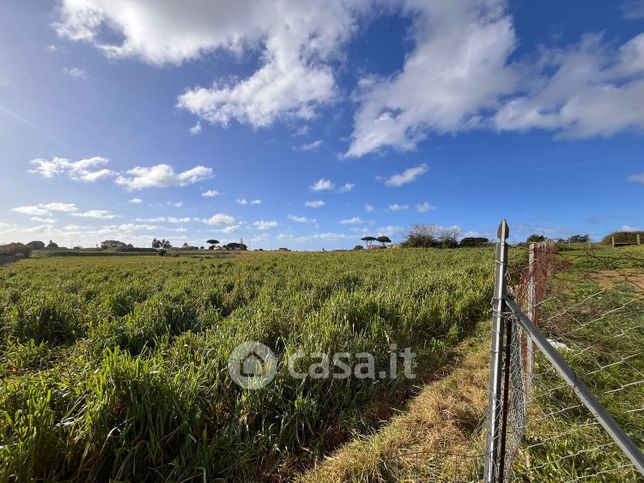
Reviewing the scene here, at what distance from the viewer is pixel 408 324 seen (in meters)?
5.48

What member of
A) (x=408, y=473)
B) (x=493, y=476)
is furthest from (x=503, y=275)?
(x=408, y=473)

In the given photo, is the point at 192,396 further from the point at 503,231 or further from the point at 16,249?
the point at 16,249

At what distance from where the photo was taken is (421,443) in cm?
281

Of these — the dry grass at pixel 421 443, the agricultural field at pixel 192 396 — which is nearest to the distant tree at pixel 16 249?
the agricultural field at pixel 192 396

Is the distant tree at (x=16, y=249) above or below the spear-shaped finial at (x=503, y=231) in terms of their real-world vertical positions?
above

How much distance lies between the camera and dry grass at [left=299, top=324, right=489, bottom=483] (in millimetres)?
2508

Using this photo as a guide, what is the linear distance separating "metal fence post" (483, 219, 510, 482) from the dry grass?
35.9 inches

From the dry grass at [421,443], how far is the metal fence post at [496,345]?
912 millimetres

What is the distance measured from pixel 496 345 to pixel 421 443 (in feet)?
5.59

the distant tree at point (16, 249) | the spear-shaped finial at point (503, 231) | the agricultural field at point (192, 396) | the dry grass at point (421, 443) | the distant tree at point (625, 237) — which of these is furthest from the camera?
the distant tree at point (16, 249)

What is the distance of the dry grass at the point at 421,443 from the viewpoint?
251 cm

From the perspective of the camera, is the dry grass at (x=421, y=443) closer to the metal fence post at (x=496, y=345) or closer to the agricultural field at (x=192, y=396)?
the agricultural field at (x=192, y=396)

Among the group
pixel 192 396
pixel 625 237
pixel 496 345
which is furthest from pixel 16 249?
pixel 625 237

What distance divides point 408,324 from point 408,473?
3.14 meters
